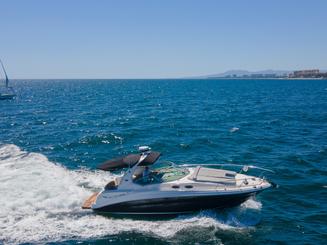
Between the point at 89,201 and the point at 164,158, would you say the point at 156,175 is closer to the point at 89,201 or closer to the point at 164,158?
the point at 89,201

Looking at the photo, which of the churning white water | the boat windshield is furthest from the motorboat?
the churning white water

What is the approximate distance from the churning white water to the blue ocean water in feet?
0.16

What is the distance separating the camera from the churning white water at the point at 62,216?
16.2 meters

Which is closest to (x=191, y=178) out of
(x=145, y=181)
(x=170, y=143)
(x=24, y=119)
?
(x=145, y=181)

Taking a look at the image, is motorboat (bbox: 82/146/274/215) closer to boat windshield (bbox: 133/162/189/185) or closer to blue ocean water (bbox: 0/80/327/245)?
boat windshield (bbox: 133/162/189/185)

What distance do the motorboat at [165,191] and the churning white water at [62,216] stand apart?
51 centimetres

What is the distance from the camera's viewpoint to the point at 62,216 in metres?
17.8

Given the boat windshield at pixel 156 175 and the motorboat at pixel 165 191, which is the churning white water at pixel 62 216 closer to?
the motorboat at pixel 165 191

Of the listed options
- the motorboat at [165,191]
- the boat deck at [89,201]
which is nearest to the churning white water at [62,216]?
the boat deck at [89,201]

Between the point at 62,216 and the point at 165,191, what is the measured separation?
5.46 m

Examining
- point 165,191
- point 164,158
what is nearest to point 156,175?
point 165,191

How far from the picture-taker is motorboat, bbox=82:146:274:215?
17.3 meters

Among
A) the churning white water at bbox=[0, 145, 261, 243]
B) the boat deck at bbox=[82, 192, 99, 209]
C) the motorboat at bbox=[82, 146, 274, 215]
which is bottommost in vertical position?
the churning white water at bbox=[0, 145, 261, 243]

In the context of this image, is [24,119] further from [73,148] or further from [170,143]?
[170,143]
